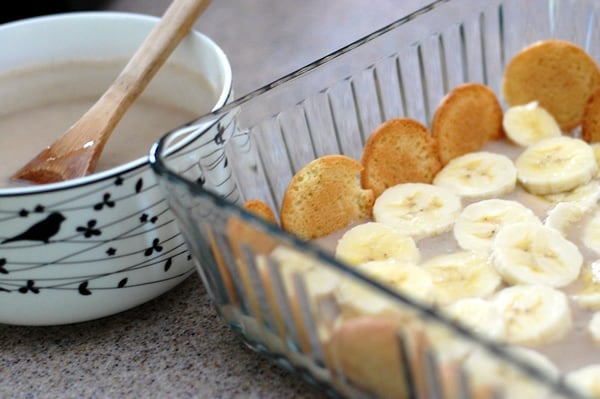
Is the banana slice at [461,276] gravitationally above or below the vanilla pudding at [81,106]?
below

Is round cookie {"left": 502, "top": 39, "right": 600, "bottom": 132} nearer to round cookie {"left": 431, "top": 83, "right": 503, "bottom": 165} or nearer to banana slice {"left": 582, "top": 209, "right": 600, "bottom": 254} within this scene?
round cookie {"left": 431, "top": 83, "right": 503, "bottom": 165}

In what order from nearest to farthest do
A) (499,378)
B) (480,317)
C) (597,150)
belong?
(499,378) < (480,317) < (597,150)

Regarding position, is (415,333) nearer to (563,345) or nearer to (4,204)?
(563,345)

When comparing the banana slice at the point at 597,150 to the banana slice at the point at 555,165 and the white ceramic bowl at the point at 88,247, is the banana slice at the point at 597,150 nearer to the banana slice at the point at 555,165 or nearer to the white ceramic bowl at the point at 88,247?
the banana slice at the point at 555,165

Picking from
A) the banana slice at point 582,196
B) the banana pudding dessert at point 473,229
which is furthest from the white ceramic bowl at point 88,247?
the banana slice at point 582,196

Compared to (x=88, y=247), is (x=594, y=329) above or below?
below

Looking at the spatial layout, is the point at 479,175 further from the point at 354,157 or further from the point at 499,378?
the point at 499,378

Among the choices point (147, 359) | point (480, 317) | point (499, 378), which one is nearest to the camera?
point (499, 378)

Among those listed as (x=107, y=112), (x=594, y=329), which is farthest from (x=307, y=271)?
(x=107, y=112)
